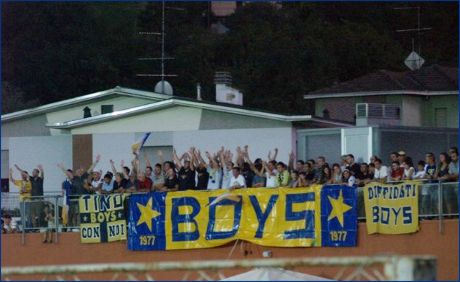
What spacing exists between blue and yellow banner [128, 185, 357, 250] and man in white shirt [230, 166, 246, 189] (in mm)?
102

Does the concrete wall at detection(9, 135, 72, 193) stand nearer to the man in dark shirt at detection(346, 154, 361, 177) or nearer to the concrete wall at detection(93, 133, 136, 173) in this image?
the concrete wall at detection(93, 133, 136, 173)

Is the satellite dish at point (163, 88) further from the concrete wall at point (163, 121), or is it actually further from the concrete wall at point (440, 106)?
the concrete wall at point (440, 106)

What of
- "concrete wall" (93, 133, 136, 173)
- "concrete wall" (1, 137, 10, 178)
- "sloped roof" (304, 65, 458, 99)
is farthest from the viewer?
"sloped roof" (304, 65, 458, 99)

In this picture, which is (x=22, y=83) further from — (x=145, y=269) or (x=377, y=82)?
(x=145, y=269)

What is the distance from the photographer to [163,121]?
3831cm

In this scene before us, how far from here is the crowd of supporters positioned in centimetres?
2267

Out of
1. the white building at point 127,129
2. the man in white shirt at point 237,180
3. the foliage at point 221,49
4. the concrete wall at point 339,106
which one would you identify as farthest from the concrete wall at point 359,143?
the foliage at point 221,49

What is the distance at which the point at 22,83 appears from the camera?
6875cm

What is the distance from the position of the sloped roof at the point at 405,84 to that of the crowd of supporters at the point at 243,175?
758 inches

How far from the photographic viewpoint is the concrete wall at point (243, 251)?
22.5 m

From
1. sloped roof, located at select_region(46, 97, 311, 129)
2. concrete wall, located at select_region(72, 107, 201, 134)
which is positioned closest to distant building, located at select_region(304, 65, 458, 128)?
sloped roof, located at select_region(46, 97, 311, 129)

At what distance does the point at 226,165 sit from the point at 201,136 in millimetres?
12676

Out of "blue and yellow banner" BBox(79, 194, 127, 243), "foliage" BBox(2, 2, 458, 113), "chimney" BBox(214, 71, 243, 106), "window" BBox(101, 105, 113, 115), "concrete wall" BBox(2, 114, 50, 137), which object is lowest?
"blue and yellow banner" BBox(79, 194, 127, 243)

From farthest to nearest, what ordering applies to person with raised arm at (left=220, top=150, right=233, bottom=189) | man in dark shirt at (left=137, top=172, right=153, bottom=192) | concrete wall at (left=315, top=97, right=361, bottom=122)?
1. concrete wall at (left=315, top=97, right=361, bottom=122)
2. man in dark shirt at (left=137, top=172, right=153, bottom=192)
3. person with raised arm at (left=220, top=150, right=233, bottom=189)
